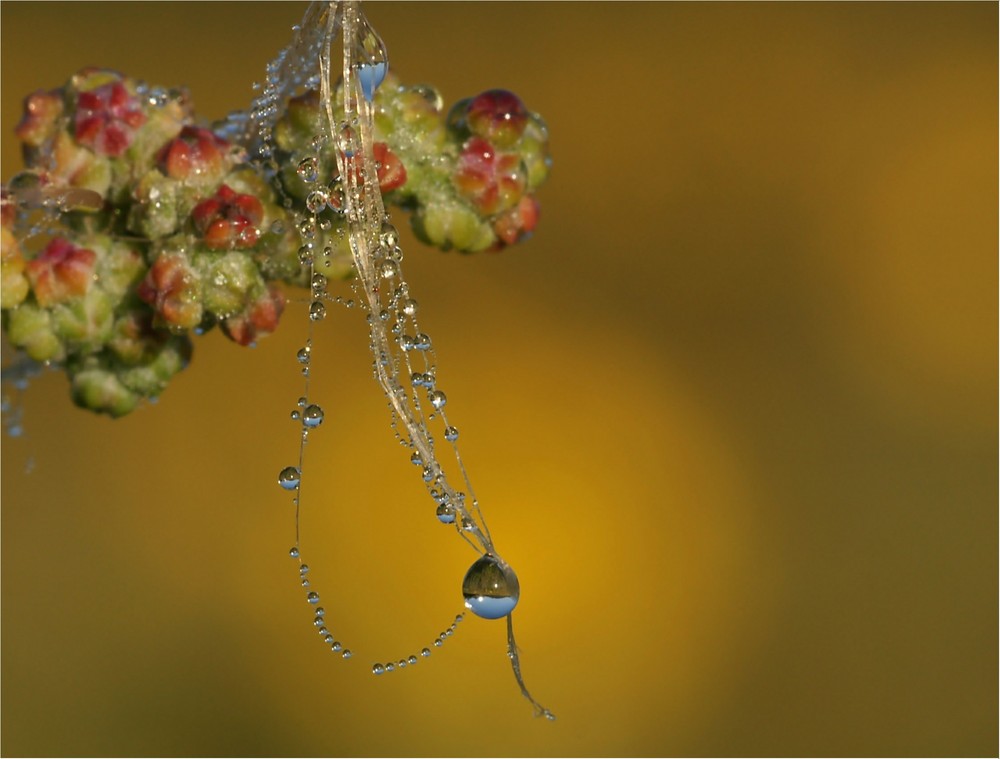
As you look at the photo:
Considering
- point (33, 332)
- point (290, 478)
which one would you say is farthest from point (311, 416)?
point (33, 332)

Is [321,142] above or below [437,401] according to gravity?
above

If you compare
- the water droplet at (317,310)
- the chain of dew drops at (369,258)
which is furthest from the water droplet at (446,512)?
the water droplet at (317,310)

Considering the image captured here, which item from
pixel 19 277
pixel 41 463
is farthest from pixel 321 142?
pixel 41 463

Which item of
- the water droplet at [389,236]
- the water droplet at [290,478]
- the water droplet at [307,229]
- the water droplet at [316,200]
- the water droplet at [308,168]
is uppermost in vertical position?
the water droplet at [308,168]

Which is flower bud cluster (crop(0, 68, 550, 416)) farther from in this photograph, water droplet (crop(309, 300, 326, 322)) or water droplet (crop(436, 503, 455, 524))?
water droplet (crop(436, 503, 455, 524))

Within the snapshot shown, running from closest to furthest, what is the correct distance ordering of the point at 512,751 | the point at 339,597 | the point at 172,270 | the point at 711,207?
the point at 172,270 → the point at 339,597 → the point at 512,751 → the point at 711,207

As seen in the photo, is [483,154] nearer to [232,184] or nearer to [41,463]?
[232,184]

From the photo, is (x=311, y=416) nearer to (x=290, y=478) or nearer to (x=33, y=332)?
(x=290, y=478)

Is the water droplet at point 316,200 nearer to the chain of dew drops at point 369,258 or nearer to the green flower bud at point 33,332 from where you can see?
the chain of dew drops at point 369,258
